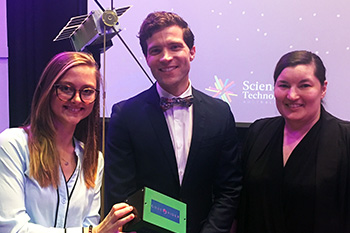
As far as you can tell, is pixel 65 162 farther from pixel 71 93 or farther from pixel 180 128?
pixel 180 128

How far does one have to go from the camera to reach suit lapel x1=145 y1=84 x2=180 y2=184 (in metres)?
1.59

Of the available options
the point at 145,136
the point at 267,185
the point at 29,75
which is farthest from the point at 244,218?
the point at 29,75

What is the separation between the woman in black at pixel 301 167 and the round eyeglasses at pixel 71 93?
91 cm

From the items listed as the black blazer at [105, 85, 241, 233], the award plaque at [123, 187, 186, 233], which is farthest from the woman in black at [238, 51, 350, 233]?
the award plaque at [123, 187, 186, 233]

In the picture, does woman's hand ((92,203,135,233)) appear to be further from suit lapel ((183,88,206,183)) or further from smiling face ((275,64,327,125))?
smiling face ((275,64,327,125))

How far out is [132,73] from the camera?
2.57m

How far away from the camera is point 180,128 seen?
1.65 metres

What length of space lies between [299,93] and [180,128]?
0.60m

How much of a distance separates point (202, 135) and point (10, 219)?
88cm

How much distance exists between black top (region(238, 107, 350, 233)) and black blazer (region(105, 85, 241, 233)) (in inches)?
6.0

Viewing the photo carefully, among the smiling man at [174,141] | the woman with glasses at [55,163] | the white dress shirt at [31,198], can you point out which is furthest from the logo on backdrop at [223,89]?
the white dress shirt at [31,198]

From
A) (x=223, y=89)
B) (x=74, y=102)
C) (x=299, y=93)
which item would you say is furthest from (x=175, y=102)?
(x=223, y=89)

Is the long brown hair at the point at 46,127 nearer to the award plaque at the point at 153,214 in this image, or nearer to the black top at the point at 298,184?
the award plaque at the point at 153,214

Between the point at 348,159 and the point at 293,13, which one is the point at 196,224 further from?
the point at 293,13
